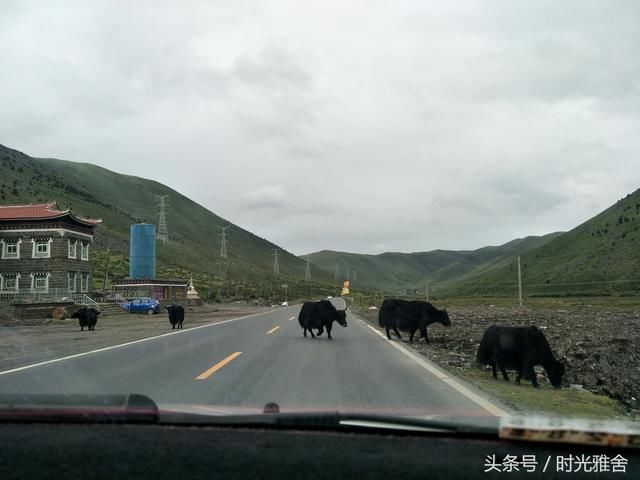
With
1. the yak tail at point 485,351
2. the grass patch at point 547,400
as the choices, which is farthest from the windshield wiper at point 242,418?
the yak tail at point 485,351

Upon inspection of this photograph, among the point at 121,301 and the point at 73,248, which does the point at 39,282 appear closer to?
the point at 73,248

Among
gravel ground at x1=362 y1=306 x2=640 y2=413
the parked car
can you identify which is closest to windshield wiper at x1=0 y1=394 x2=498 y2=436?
gravel ground at x1=362 y1=306 x2=640 y2=413

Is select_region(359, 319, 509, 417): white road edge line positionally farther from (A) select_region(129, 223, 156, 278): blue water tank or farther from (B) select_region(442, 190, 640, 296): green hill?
(B) select_region(442, 190, 640, 296): green hill

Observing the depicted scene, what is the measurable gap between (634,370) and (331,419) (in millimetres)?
14494

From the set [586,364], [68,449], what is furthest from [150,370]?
[586,364]

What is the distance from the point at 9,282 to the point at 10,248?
9.44 feet

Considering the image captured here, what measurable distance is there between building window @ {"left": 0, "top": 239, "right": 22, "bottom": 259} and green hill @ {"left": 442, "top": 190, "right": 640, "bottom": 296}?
58253 millimetres

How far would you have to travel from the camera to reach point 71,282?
160ft

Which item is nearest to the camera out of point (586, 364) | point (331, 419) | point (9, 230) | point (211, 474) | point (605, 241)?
point (211, 474)

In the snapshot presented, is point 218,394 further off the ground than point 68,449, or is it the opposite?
point 68,449

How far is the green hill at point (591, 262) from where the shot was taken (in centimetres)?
7144

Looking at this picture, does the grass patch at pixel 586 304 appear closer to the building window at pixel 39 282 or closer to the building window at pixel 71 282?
the building window at pixel 71 282

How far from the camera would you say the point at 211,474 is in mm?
2635

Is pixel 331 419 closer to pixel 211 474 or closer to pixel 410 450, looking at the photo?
pixel 410 450
